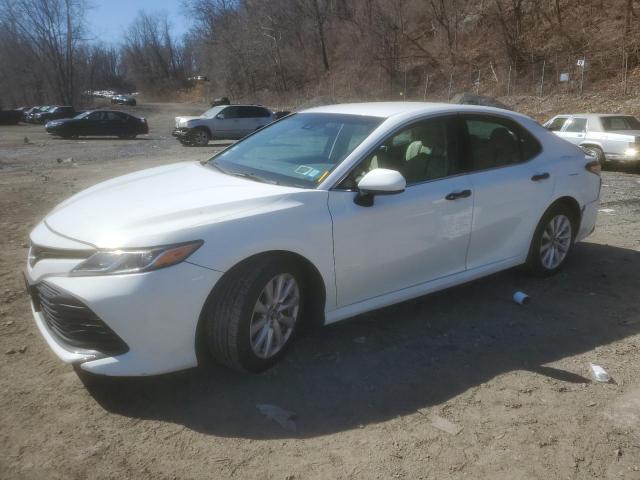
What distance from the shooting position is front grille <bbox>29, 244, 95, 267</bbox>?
9.55ft

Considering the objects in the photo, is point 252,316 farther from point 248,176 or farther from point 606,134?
point 606,134

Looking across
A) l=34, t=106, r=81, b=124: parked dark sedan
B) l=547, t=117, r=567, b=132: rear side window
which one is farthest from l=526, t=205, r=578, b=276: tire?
l=34, t=106, r=81, b=124: parked dark sedan

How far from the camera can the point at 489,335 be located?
397cm

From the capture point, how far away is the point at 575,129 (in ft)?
48.5

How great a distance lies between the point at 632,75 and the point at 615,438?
95.4 ft

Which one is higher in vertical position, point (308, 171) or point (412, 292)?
point (308, 171)

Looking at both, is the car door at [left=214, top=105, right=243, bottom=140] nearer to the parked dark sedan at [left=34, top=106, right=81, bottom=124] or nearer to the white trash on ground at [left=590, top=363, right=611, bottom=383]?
the parked dark sedan at [left=34, top=106, right=81, bottom=124]

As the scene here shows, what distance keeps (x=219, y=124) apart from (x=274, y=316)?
2062cm

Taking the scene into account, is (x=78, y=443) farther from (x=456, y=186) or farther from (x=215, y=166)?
(x=456, y=186)

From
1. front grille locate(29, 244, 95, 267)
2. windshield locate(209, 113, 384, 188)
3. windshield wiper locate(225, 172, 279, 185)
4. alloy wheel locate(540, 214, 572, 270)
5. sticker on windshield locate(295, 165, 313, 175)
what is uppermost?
windshield locate(209, 113, 384, 188)

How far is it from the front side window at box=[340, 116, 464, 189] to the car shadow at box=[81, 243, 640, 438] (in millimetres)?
1101

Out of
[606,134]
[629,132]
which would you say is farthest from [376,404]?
[629,132]

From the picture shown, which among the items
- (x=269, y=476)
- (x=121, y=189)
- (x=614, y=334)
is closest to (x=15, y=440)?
(x=269, y=476)

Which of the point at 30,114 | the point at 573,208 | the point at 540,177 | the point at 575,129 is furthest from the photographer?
the point at 30,114
